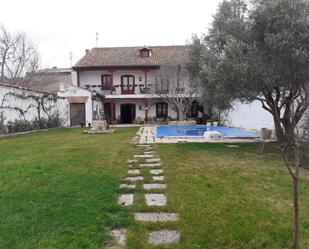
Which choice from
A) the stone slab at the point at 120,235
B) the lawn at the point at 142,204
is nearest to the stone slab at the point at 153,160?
the lawn at the point at 142,204

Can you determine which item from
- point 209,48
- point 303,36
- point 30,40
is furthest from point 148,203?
point 30,40

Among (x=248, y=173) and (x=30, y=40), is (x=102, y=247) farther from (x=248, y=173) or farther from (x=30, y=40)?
Result: (x=30, y=40)

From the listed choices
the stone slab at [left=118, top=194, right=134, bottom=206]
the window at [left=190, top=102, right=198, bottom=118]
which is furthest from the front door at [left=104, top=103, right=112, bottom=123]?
the stone slab at [left=118, top=194, right=134, bottom=206]

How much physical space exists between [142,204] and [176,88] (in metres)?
21.7

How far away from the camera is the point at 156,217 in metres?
4.05

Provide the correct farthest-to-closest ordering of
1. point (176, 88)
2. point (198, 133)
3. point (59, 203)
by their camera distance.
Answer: point (176, 88), point (198, 133), point (59, 203)

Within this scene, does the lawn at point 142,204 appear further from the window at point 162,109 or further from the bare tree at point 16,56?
the bare tree at point 16,56

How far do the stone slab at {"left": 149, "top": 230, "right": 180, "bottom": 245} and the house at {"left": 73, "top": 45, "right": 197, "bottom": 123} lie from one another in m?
25.5

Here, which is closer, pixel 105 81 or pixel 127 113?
pixel 105 81

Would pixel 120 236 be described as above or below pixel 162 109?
below

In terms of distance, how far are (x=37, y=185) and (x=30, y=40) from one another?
29.6m

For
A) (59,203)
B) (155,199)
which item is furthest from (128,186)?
(59,203)

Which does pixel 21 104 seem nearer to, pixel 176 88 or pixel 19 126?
pixel 19 126

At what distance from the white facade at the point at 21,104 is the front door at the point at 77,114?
304 centimetres
